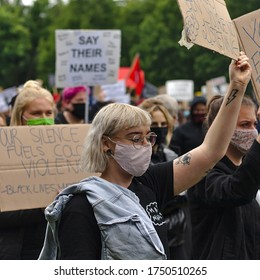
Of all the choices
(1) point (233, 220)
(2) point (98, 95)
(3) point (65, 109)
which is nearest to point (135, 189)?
(1) point (233, 220)

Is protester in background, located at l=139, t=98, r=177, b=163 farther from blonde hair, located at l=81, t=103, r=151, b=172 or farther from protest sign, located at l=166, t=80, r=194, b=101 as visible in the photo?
protest sign, located at l=166, t=80, r=194, b=101

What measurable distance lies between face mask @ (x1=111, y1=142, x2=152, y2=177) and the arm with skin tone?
0.99ft

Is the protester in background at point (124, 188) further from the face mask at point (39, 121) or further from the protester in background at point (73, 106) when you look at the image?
the protester in background at point (73, 106)

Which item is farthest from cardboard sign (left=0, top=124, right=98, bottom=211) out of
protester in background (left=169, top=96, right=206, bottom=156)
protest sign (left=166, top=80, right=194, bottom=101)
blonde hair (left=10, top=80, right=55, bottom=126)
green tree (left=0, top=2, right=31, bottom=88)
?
green tree (left=0, top=2, right=31, bottom=88)

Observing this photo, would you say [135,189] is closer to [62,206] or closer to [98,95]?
[62,206]

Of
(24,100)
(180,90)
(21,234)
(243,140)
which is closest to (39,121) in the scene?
(24,100)

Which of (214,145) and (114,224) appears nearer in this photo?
(114,224)

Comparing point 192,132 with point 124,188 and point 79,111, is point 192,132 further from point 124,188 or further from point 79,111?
point 124,188

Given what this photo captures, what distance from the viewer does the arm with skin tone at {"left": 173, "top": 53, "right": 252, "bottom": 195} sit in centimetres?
373

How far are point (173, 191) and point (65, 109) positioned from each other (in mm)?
4713

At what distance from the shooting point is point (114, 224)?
3.19 meters

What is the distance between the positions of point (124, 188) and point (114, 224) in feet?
0.73

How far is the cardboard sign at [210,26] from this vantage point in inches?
140

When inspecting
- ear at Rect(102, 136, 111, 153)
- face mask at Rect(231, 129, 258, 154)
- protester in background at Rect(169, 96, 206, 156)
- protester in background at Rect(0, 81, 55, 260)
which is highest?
ear at Rect(102, 136, 111, 153)
